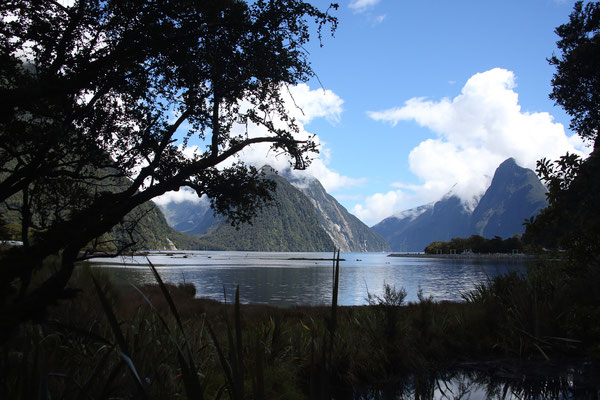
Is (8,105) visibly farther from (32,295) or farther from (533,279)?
(533,279)

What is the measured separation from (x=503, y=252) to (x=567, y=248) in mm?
174189

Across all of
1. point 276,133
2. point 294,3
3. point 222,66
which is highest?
point 294,3

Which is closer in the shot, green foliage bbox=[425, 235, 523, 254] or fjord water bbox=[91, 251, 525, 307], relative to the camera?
fjord water bbox=[91, 251, 525, 307]

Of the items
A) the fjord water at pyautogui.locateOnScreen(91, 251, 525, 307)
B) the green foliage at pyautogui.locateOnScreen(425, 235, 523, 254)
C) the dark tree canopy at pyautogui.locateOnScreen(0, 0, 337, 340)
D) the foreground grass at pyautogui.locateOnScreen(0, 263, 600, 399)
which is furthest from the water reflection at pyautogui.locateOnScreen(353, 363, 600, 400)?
the green foliage at pyautogui.locateOnScreen(425, 235, 523, 254)

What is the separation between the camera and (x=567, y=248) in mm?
6973

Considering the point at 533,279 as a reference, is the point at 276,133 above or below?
above

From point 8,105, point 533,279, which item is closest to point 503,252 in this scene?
point 533,279

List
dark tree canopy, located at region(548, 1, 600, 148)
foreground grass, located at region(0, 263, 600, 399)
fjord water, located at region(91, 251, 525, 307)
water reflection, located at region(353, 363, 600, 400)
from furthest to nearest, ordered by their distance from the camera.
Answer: fjord water, located at region(91, 251, 525, 307) < dark tree canopy, located at region(548, 1, 600, 148) < water reflection, located at region(353, 363, 600, 400) < foreground grass, located at region(0, 263, 600, 399)

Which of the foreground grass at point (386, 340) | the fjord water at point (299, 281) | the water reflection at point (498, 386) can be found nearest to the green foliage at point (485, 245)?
the fjord water at point (299, 281)

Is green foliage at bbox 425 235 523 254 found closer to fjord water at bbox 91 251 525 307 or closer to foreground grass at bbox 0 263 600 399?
fjord water at bbox 91 251 525 307

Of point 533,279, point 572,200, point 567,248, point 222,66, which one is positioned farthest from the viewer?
point 533,279

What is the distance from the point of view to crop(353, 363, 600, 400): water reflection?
582 centimetres

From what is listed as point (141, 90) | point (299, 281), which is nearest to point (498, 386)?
point (141, 90)

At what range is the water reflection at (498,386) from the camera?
5.82 metres
